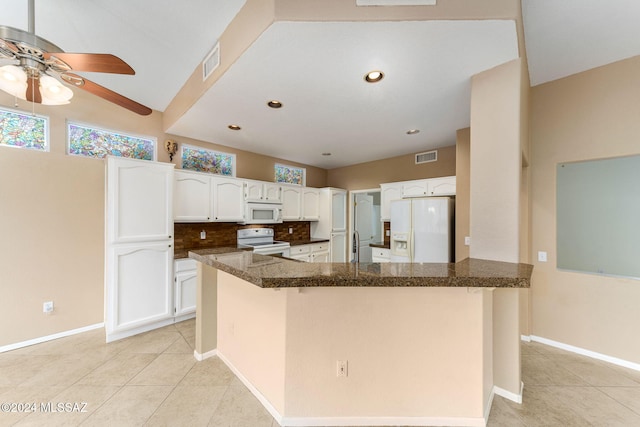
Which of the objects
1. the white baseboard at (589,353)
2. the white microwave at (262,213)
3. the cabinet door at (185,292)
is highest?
the white microwave at (262,213)

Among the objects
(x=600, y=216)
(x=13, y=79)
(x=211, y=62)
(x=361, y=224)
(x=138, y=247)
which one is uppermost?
(x=211, y=62)

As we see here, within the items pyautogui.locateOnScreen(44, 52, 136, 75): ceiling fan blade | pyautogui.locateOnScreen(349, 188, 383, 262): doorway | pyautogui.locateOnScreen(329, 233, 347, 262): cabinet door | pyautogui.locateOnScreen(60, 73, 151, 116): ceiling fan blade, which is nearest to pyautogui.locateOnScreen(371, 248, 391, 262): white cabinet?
pyautogui.locateOnScreen(349, 188, 383, 262): doorway

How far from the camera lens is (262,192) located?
4359mm

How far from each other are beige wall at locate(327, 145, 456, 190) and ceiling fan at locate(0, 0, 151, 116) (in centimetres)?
397

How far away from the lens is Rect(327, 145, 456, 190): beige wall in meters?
4.18

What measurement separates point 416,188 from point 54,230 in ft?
16.0

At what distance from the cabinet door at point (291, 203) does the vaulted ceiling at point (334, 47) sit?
6.22ft

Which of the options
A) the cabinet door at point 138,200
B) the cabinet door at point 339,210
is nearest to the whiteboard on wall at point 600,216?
the cabinet door at point 339,210

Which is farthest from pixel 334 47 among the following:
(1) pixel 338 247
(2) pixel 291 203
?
(1) pixel 338 247

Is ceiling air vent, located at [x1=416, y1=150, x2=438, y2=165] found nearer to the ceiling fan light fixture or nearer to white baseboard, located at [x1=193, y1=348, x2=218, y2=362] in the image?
white baseboard, located at [x1=193, y1=348, x2=218, y2=362]

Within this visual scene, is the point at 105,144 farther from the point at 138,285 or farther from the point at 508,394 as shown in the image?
the point at 508,394

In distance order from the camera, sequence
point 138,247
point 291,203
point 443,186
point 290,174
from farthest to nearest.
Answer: point 290,174, point 291,203, point 443,186, point 138,247

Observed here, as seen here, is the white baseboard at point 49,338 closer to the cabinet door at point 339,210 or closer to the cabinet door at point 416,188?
the cabinet door at point 339,210

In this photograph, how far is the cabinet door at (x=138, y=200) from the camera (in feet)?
8.76
